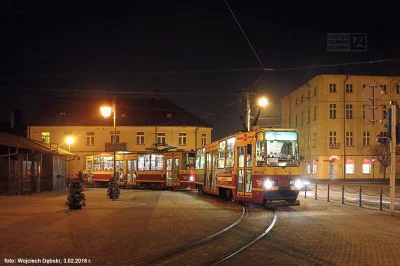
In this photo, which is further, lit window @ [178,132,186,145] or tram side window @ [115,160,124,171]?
lit window @ [178,132,186,145]

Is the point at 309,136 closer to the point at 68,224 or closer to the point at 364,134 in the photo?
the point at 364,134

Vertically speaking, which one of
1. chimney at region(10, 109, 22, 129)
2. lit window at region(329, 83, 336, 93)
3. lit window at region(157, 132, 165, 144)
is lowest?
lit window at region(157, 132, 165, 144)

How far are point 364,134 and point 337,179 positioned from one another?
7.16 metres

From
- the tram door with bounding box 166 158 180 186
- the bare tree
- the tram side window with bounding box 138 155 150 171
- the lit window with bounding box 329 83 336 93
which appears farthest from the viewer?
the lit window with bounding box 329 83 336 93

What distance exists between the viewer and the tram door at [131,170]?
138ft

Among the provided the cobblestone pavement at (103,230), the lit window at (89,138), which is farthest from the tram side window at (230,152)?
the lit window at (89,138)

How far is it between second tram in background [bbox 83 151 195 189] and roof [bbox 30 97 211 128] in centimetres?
1980

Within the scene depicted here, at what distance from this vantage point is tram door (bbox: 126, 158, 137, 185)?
42031mm

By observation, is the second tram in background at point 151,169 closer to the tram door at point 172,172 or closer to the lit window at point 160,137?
the tram door at point 172,172

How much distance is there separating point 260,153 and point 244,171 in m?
1.64

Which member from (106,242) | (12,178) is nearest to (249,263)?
(106,242)

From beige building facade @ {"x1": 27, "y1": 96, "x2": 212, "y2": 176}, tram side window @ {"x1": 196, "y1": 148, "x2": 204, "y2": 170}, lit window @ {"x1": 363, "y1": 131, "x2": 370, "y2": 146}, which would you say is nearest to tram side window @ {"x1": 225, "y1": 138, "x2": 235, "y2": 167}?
tram side window @ {"x1": 196, "y1": 148, "x2": 204, "y2": 170}

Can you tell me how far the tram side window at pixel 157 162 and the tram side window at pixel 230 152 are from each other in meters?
Result: 15.7

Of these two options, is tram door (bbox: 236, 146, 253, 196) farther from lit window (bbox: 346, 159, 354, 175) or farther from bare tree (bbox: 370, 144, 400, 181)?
lit window (bbox: 346, 159, 354, 175)
